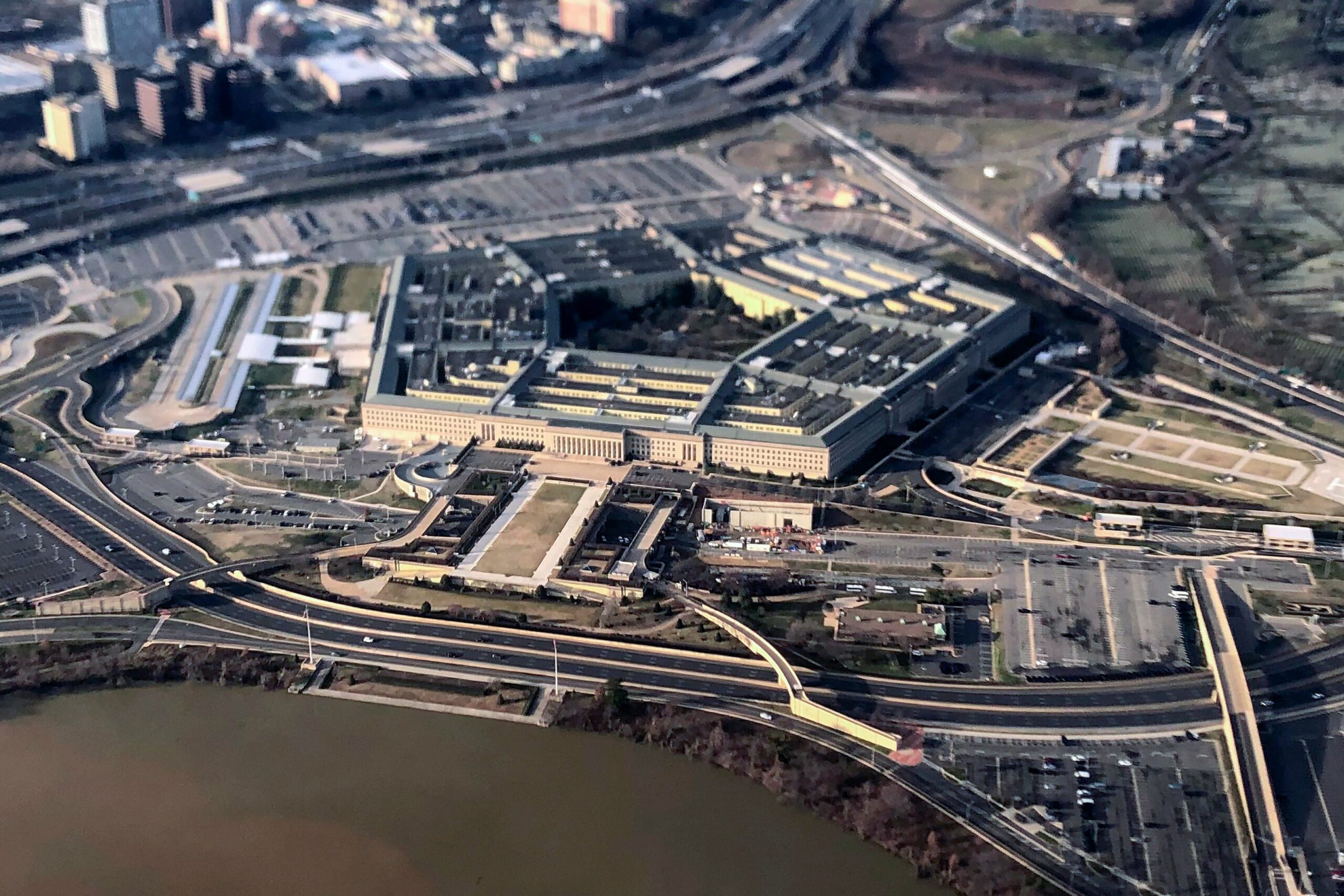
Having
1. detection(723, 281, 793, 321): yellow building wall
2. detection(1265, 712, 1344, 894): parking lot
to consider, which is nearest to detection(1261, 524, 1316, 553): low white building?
detection(1265, 712, 1344, 894): parking lot

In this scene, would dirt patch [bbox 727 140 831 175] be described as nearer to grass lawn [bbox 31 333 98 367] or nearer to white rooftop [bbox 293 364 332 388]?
white rooftop [bbox 293 364 332 388]

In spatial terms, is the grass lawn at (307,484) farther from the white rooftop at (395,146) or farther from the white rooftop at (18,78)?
the white rooftop at (18,78)

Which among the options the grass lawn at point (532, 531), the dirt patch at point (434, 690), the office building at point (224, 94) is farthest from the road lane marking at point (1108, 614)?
the office building at point (224, 94)

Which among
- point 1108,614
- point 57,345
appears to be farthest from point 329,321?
point 1108,614

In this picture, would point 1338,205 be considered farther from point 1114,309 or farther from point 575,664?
point 575,664

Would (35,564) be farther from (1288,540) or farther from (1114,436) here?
(1288,540)

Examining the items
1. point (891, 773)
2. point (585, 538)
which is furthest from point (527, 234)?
point (891, 773)
